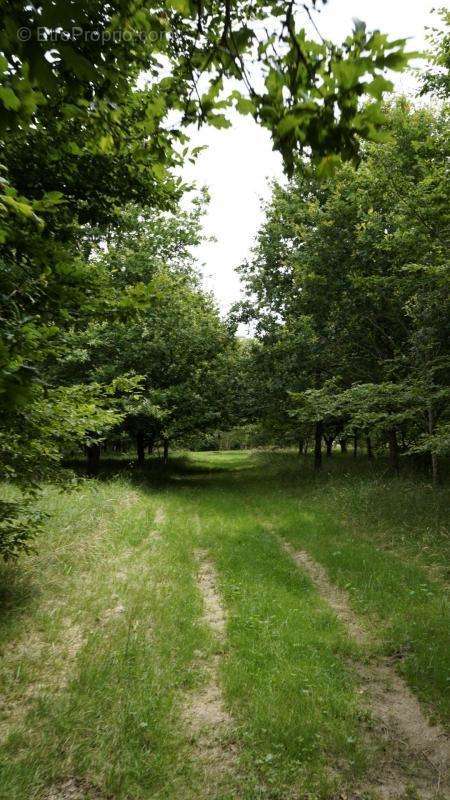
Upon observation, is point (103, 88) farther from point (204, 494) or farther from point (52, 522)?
point (204, 494)

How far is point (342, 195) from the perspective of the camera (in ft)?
59.1

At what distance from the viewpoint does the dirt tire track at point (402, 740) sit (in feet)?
13.2

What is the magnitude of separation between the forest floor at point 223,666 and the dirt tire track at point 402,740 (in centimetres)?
2

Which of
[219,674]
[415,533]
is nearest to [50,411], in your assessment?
[219,674]

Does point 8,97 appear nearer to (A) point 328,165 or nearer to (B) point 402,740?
(A) point 328,165

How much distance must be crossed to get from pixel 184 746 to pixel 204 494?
1534 centimetres

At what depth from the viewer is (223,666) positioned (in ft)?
18.9

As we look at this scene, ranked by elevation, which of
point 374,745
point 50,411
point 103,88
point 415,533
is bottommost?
point 374,745

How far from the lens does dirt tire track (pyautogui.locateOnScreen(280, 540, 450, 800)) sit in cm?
402

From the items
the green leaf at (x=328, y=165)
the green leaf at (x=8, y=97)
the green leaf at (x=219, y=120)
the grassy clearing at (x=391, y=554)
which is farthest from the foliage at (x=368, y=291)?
the green leaf at (x=8, y=97)

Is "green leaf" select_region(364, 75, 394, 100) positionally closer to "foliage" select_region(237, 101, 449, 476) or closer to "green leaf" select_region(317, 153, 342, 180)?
"green leaf" select_region(317, 153, 342, 180)

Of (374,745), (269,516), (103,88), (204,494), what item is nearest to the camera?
(103,88)

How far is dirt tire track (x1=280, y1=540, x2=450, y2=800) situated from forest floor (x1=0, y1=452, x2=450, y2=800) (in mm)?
19

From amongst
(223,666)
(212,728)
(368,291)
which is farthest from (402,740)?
(368,291)
